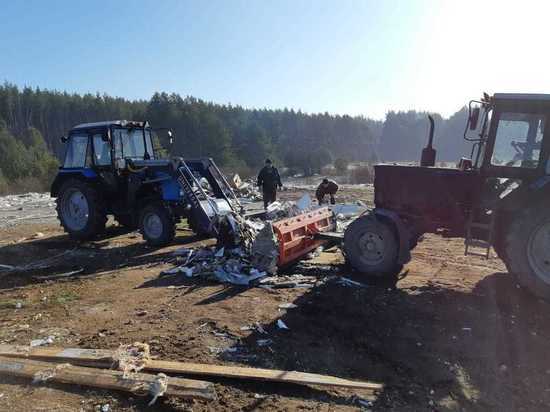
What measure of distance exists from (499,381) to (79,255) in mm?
7955

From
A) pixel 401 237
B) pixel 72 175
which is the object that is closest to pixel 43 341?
pixel 401 237

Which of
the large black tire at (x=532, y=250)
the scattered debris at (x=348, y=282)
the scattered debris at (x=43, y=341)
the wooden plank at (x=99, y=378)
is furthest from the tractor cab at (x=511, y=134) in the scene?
the scattered debris at (x=43, y=341)

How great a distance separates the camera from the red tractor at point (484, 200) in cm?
555

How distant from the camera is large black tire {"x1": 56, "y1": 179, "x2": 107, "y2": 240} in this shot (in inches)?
396

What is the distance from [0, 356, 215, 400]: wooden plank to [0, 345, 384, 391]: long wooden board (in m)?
0.12

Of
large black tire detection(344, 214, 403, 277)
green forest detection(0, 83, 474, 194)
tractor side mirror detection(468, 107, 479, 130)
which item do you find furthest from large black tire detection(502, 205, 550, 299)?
green forest detection(0, 83, 474, 194)

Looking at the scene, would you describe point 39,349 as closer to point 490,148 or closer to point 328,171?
point 490,148

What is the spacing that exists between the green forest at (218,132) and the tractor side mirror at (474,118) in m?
20.2

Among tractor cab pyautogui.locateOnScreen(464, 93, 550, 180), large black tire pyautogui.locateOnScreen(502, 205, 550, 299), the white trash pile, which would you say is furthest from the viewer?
the white trash pile

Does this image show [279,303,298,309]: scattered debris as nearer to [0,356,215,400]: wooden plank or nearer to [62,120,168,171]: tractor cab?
[0,356,215,400]: wooden plank

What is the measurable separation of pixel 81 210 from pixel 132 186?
1589mm

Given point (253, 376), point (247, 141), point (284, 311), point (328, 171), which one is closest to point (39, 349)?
point (253, 376)

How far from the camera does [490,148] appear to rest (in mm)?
5945

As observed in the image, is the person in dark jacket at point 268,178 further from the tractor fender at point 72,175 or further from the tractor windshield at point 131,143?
the tractor fender at point 72,175
